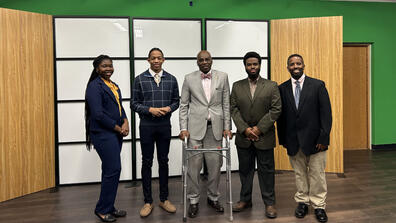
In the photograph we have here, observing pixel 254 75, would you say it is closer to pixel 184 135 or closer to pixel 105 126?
pixel 184 135

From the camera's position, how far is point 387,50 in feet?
19.2

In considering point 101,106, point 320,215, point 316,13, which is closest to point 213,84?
point 101,106

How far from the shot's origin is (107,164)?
9.23 ft

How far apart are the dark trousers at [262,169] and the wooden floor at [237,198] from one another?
222 mm

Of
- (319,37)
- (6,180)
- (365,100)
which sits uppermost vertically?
(319,37)

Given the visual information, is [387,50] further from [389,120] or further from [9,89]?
[9,89]

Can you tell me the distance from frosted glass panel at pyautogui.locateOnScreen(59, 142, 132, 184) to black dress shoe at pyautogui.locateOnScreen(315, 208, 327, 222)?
2.93 meters

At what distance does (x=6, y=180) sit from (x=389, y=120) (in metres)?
6.85

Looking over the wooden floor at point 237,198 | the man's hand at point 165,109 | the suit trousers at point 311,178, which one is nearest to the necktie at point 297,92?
the suit trousers at point 311,178

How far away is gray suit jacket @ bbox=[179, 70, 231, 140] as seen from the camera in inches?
115

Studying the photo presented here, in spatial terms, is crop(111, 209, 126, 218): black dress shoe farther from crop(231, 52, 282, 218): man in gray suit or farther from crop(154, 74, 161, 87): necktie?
crop(154, 74, 161, 87): necktie

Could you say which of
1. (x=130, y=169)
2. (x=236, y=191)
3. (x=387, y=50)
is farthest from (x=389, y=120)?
(x=130, y=169)

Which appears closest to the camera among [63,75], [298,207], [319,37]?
[298,207]

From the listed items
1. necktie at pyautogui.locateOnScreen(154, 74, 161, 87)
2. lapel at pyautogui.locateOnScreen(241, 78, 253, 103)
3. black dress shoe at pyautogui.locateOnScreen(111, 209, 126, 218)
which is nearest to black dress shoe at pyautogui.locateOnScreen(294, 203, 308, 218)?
lapel at pyautogui.locateOnScreen(241, 78, 253, 103)
